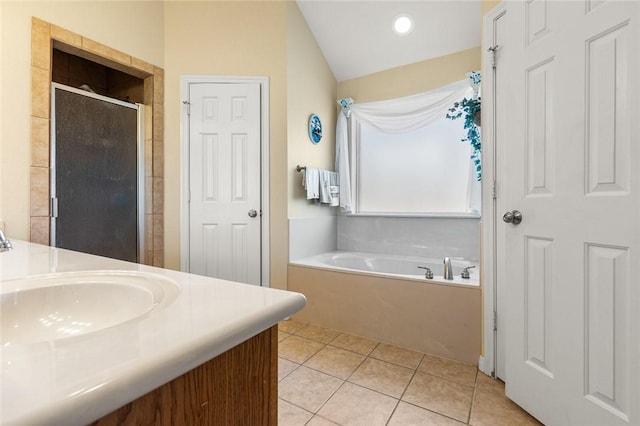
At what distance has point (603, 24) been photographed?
1106mm

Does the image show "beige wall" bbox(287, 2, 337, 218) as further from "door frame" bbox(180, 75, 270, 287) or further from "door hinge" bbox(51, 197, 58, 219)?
"door hinge" bbox(51, 197, 58, 219)

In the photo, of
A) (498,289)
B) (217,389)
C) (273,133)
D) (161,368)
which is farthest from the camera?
(273,133)

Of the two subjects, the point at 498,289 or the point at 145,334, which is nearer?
the point at 145,334

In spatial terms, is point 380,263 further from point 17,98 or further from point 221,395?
point 17,98

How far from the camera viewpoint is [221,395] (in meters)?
0.46

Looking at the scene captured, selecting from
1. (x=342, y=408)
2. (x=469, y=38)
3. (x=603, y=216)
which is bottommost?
(x=342, y=408)

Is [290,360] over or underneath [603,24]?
underneath

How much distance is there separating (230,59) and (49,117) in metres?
1.29

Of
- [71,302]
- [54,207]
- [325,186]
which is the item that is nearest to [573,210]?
[71,302]

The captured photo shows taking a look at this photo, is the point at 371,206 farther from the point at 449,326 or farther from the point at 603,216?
the point at 603,216

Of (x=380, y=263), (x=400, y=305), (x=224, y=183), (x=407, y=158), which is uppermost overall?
(x=407, y=158)

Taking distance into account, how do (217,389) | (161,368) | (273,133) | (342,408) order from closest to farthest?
(161,368)
(217,389)
(342,408)
(273,133)

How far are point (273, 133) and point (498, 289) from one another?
74.7 inches

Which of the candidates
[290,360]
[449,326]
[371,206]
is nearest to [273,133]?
[371,206]
